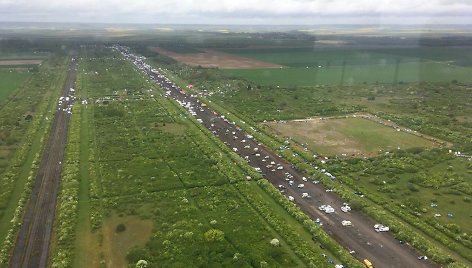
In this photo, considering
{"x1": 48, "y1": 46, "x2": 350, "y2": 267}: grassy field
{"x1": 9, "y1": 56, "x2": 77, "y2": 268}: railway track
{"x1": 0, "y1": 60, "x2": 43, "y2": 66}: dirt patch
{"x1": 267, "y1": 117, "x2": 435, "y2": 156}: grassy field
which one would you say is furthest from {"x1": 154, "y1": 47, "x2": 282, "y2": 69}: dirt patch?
{"x1": 9, "y1": 56, "x2": 77, "y2": 268}: railway track

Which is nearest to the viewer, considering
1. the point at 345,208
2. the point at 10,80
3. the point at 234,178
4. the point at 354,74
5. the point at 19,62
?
the point at 345,208

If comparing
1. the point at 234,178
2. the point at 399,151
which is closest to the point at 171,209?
the point at 234,178

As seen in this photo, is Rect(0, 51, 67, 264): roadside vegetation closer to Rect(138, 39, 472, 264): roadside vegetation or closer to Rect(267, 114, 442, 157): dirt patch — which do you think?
Rect(138, 39, 472, 264): roadside vegetation

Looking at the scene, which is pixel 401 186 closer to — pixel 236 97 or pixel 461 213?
pixel 461 213

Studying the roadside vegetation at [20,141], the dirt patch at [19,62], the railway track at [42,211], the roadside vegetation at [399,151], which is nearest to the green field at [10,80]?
the roadside vegetation at [20,141]

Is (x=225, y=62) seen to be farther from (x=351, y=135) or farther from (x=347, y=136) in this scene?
(x=347, y=136)

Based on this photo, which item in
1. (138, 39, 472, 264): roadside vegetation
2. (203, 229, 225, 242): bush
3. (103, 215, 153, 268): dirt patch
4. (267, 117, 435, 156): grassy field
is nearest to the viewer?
(103, 215, 153, 268): dirt patch
